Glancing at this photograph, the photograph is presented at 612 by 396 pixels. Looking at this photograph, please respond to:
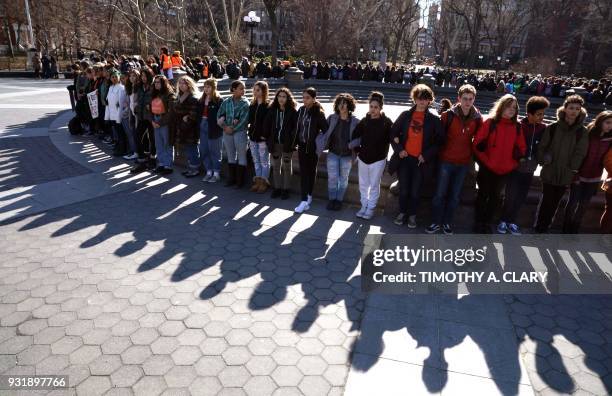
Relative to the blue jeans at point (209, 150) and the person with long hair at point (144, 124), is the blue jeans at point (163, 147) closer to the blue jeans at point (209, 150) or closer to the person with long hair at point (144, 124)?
the person with long hair at point (144, 124)

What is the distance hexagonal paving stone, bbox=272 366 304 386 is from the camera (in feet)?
10.4

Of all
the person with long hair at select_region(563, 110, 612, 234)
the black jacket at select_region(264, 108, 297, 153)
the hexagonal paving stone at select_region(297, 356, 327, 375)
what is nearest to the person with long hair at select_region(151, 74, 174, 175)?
the black jacket at select_region(264, 108, 297, 153)

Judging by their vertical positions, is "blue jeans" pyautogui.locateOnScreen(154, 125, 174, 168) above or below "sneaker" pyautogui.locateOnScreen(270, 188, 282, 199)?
above

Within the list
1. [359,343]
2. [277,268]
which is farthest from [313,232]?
[359,343]

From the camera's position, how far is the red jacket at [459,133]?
5406 millimetres

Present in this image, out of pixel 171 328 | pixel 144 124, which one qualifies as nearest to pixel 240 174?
pixel 144 124

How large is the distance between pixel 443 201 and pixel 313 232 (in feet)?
6.21

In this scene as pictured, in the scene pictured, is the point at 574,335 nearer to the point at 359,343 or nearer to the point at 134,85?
the point at 359,343

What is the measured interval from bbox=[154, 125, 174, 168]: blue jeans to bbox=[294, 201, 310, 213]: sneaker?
10.3ft

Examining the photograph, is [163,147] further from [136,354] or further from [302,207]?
[136,354]

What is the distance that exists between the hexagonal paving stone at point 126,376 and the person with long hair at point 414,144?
4120mm

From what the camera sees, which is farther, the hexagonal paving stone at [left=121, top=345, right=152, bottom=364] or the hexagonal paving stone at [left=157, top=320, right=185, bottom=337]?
the hexagonal paving stone at [left=157, top=320, right=185, bottom=337]

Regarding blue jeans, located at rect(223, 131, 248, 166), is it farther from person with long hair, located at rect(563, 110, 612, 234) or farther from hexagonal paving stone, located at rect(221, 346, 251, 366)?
person with long hair, located at rect(563, 110, 612, 234)

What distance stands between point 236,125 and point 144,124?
7.44 feet
